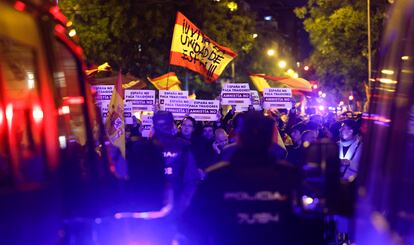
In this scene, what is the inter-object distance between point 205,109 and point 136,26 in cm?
1421

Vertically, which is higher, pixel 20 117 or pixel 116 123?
pixel 20 117

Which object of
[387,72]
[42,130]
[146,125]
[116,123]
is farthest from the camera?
[146,125]

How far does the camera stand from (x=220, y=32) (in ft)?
106

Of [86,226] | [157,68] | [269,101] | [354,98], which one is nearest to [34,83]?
[86,226]

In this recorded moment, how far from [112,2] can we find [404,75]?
25949 mm

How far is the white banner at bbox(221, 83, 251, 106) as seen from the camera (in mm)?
17984

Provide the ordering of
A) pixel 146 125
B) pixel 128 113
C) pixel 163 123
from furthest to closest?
1. pixel 128 113
2. pixel 146 125
3. pixel 163 123

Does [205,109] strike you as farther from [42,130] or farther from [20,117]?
[20,117]

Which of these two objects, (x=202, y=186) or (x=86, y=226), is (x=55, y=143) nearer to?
(x=86, y=226)

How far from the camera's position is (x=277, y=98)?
19047 millimetres

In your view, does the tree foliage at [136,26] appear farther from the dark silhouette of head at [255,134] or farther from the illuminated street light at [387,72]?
the dark silhouette of head at [255,134]

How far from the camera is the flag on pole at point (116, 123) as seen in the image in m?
11.9

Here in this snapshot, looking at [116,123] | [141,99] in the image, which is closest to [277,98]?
[141,99]

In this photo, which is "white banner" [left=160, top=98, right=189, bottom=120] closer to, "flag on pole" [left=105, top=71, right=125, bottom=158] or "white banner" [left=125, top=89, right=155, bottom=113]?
"white banner" [left=125, top=89, right=155, bottom=113]
